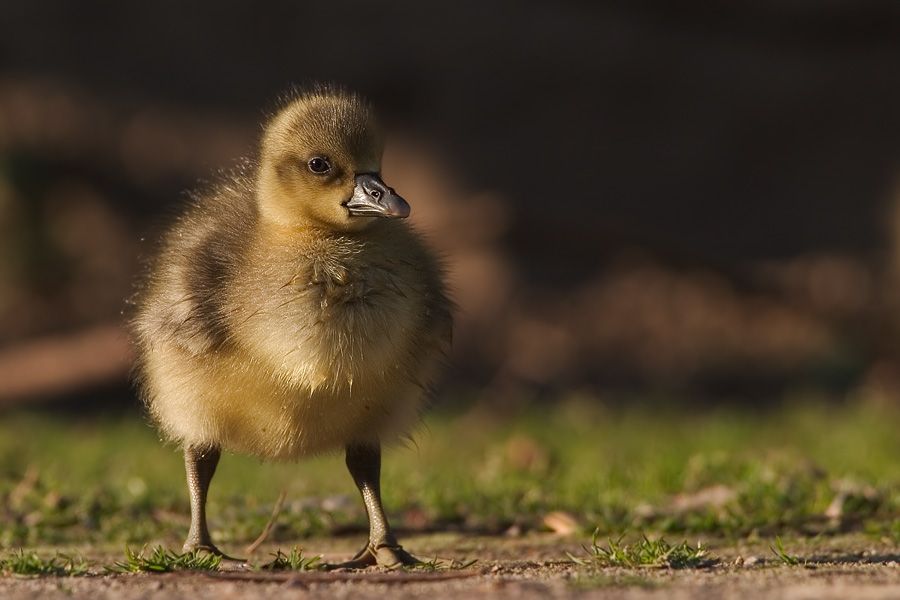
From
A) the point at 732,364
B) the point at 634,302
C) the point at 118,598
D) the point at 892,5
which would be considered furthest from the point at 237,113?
the point at 118,598

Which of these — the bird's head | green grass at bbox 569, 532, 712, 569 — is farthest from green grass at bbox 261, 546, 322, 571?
the bird's head

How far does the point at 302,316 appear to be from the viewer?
13.6ft

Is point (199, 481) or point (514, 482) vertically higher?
point (514, 482)

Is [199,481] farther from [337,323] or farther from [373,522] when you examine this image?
[337,323]

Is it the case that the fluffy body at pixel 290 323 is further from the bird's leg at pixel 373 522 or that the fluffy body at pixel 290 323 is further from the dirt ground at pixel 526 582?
the dirt ground at pixel 526 582

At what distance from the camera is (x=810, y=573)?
3.99 meters

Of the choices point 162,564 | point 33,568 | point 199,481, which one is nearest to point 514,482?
point 199,481

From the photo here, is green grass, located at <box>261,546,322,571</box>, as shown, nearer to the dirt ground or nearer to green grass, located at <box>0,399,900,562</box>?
the dirt ground

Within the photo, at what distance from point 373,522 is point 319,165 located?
133cm

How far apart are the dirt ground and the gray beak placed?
1205 mm

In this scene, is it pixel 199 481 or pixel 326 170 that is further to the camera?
pixel 199 481

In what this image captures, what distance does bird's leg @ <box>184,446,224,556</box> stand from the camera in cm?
471

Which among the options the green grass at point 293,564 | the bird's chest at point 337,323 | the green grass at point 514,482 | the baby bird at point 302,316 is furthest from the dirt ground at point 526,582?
the green grass at point 514,482

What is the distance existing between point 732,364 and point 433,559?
23.5 ft
